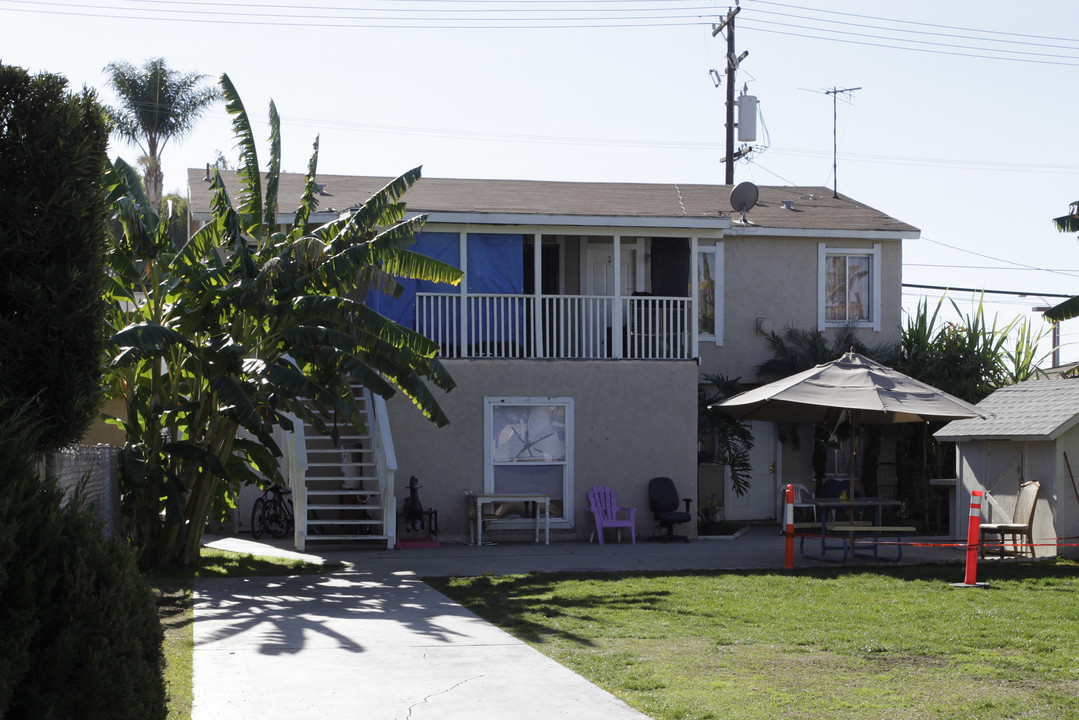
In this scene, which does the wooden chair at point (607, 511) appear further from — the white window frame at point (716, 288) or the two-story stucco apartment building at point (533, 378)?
the white window frame at point (716, 288)

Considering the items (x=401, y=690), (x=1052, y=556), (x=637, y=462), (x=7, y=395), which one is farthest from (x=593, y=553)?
(x=7, y=395)

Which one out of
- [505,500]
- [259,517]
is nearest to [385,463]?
[505,500]

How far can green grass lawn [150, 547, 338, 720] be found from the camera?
6.67 meters

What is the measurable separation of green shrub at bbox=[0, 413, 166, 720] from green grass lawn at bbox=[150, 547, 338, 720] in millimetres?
1034

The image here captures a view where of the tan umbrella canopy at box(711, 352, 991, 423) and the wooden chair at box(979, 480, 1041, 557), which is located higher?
the tan umbrella canopy at box(711, 352, 991, 423)

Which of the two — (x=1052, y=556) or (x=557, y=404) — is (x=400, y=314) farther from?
(x=1052, y=556)

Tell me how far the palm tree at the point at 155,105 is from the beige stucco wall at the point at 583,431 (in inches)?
1010

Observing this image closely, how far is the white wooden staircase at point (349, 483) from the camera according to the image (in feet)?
49.5

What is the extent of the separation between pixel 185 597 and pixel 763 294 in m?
13.0

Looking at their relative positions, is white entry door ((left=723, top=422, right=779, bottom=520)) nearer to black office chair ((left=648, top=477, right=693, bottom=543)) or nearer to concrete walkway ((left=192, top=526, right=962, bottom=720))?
black office chair ((left=648, top=477, right=693, bottom=543))

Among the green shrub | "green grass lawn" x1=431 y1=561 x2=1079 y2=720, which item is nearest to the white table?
"green grass lawn" x1=431 y1=561 x2=1079 y2=720

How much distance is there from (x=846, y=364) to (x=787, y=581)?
3.31 meters

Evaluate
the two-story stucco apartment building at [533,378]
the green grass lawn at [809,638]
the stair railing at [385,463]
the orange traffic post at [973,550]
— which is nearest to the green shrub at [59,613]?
the green grass lawn at [809,638]

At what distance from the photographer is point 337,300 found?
1272 cm
